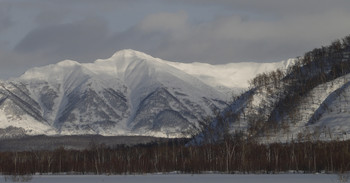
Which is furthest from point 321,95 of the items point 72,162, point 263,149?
point 72,162

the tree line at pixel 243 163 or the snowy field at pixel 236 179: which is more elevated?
the tree line at pixel 243 163

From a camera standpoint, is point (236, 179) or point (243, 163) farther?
point (243, 163)

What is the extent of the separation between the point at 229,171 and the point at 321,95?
69.9 metres

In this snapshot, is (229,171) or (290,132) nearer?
(229,171)

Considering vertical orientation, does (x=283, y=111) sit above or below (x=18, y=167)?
above

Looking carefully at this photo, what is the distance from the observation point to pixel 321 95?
193 metres

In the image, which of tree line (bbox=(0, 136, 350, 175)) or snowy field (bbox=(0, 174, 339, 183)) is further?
tree line (bbox=(0, 136, 350, 175))

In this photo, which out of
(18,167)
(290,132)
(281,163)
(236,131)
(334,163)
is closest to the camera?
(334,163)

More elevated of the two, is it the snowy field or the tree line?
the tree line

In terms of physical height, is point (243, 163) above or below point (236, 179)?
above

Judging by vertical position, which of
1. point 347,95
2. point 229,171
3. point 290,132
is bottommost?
point 229,171

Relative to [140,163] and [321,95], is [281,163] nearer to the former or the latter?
[140,163]

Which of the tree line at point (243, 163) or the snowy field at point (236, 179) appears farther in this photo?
the tree line at point (243, 163)

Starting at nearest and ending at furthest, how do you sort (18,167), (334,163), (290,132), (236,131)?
(334,163) < (18,167) < (290,132) < (236,131)
